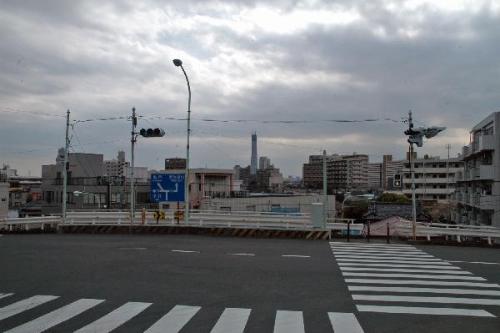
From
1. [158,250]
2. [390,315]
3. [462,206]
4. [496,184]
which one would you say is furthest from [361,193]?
[390,315]

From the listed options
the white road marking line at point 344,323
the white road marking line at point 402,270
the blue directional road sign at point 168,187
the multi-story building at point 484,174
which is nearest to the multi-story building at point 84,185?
the blue directional road sign at point 168,187

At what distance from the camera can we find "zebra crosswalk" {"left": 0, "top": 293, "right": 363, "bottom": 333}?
7.16 metres

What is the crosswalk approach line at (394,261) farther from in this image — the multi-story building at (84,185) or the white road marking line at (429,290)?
the multi-story building at (84,185)

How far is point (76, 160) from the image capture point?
69188mm

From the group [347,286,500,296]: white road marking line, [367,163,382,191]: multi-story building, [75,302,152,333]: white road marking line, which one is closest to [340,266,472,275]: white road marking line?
[347,286,500,296]: white road marking line

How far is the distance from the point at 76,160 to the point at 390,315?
67422 millimetres

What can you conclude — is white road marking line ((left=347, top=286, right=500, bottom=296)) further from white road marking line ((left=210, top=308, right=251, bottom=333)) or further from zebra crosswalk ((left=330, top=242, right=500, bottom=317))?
white road marking line ((left=210, top=308, right=251, bottom=333))

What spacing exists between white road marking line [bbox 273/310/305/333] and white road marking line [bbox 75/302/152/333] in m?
2.51

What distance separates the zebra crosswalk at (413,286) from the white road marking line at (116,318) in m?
4.21

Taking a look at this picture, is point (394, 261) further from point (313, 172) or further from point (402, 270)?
point (313, 172)

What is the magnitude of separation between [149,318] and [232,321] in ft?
4.70

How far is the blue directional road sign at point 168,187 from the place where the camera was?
→ 1059 inches

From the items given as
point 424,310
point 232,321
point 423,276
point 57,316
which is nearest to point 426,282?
point 423,276

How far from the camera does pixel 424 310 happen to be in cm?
871
